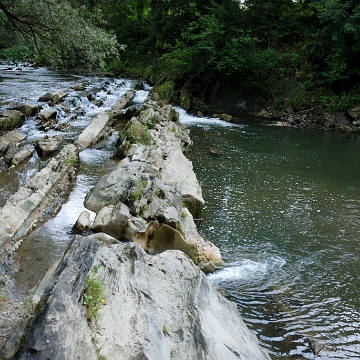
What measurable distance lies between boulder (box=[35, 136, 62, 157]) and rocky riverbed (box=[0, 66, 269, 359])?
91 centimetres

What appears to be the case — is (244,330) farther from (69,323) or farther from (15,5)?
(15,5)

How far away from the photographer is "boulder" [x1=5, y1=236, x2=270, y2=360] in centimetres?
268

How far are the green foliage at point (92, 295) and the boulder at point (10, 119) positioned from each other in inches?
363

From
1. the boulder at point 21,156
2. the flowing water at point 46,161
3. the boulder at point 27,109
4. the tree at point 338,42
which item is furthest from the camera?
the tree at point 338,42

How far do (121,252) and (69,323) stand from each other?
4.99ft

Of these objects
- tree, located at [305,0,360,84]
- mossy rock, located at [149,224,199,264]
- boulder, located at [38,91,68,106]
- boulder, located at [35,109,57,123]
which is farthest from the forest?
mossy rock, located at [149,224,199,264]

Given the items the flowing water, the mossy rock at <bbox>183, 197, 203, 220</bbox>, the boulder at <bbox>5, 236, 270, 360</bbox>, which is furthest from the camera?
the mossy rock at <bbox>183, 197, 203, 220</bbox>

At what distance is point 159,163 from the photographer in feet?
30.3

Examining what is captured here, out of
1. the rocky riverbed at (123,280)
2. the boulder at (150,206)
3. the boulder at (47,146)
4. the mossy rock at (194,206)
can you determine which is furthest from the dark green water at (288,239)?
the boulder at (47,146)

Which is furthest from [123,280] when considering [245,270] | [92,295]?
[245,270]

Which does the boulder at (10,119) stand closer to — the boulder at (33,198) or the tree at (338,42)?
the boulder at (33,198)

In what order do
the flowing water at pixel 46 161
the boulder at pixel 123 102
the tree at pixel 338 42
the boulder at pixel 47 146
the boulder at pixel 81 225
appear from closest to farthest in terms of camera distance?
the flowing water at pixel 46 161 < the boulder at pixel 81 225 < the boulder at pixel 47 146 < the boulder at pixel 123 102 < the tree at pixel 338 42

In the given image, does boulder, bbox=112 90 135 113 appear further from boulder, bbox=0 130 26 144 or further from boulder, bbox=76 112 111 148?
boulder, bbox=0 130 26 144

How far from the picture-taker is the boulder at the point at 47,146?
386 inches
